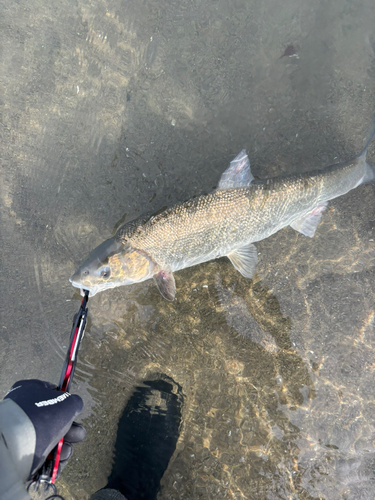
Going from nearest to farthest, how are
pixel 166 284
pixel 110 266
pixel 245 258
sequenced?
pixel 110 266 → pixel 166 284 → pixel 245 258

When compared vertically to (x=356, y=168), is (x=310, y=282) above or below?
below

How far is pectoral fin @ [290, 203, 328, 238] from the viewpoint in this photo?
3.58 meters

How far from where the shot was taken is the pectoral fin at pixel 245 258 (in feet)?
11.6

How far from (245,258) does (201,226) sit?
0.78m

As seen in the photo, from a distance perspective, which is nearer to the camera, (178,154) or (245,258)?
(245,258)

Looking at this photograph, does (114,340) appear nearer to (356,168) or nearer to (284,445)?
(284,445)

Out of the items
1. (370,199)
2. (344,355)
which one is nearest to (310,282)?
(344,355)

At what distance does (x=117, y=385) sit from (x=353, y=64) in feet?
17.2

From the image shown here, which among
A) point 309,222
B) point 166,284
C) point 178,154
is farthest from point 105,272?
point 309,222

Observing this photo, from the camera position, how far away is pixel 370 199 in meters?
3.87

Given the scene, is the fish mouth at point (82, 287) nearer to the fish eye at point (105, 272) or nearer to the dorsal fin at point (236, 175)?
the fish eye at point (105, 272)

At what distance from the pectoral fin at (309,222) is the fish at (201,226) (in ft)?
0.98

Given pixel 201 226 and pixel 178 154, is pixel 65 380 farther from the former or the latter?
pixel 178 154

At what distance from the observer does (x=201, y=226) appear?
3.09m
